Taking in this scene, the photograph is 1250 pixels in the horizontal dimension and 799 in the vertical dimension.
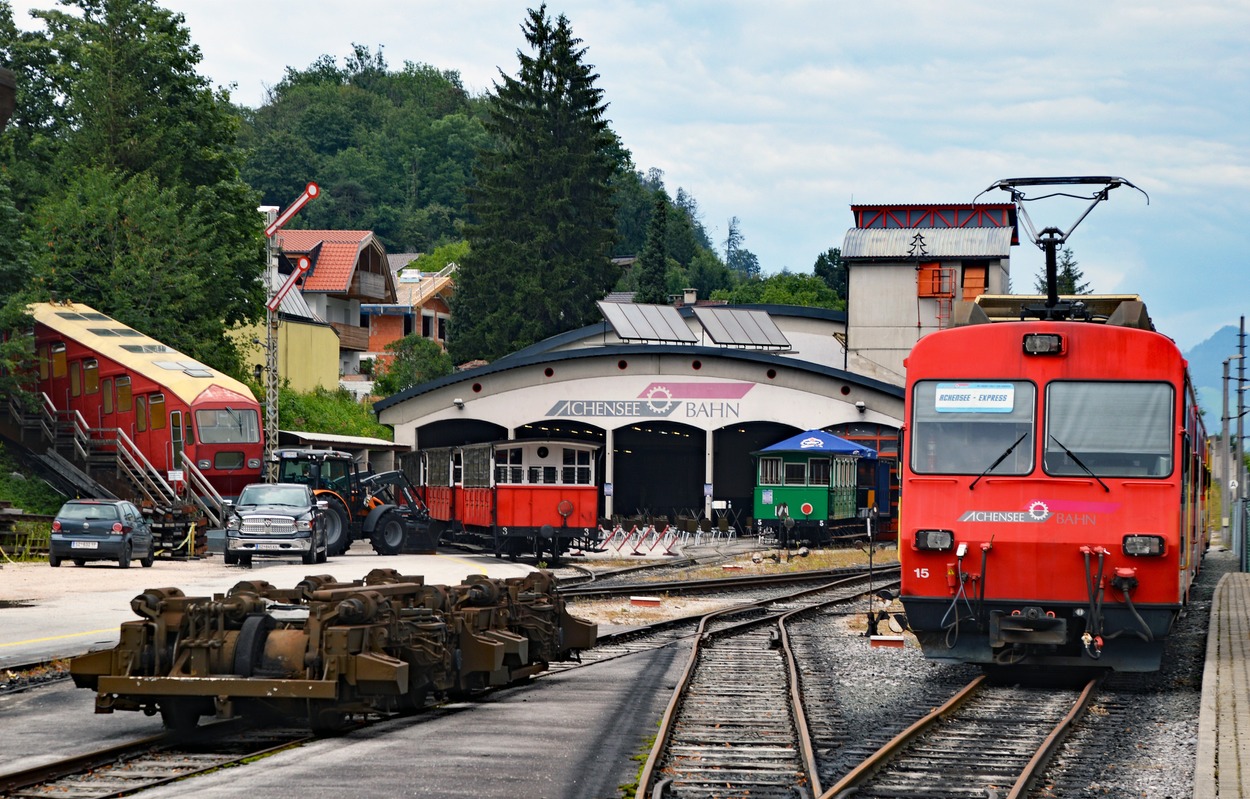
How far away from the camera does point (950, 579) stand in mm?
14758

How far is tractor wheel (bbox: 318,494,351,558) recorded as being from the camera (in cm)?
3802

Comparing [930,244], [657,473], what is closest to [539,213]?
[657,473]

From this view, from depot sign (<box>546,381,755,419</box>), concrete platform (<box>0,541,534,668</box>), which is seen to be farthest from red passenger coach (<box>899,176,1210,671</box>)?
depot sign (<box>546,381,755,419</box>)

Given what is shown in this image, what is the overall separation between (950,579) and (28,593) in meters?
16.3

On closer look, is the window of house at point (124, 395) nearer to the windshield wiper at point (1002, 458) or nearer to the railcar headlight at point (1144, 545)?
the windshield wiper at point (1002, 458)

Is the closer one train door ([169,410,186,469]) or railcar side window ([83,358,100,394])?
train door ([169,410,186,469])

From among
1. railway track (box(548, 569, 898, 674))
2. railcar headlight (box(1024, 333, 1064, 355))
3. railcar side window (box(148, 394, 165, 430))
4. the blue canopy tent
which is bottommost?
railway track (box(548, 569, 898, 674))

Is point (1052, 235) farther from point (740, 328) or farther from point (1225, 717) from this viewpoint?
point (740, 328)

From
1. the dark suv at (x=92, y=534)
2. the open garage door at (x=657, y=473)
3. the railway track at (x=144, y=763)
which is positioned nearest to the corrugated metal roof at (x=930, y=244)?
the open garage door at (x=657, y=473)

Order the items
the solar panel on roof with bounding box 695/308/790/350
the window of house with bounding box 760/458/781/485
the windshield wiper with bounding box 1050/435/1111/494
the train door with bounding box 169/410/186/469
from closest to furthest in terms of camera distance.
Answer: the windshield wiper with bounding box 1050/435/1111/494 → the train door with bounding box 169/410/186/469 → the window of house with bounding box 760/458/781/485 → the solar panel on roof with bounding box 695/308/790/350

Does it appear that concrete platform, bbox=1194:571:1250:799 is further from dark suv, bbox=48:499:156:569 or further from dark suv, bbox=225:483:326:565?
dark suv, bbox=48:499:156:569

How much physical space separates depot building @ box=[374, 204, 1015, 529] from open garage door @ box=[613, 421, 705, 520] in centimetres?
6

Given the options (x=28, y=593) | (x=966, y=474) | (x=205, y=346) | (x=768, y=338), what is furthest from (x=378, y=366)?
(x=966, y=474)

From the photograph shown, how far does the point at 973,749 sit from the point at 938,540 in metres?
3.16
